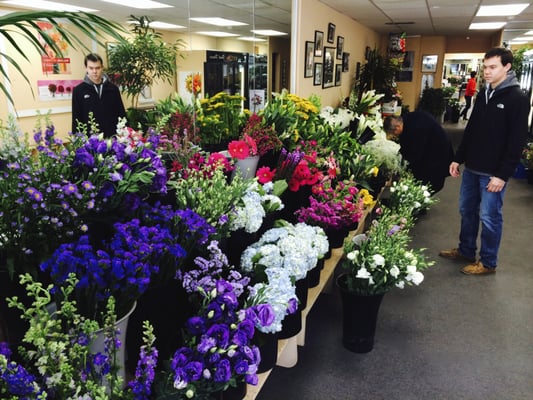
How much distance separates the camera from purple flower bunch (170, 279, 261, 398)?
3.63 ft

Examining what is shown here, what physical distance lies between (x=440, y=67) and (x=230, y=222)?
1324cm

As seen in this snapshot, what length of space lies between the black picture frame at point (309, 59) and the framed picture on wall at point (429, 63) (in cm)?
867

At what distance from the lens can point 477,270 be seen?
3.96 meters

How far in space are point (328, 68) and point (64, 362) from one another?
618 centimetres

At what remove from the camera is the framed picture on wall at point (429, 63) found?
13.0 meters

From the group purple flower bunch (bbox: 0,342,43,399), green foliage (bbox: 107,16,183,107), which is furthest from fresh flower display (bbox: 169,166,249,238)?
purple flower bunch (bbox: 0,342,43,399)

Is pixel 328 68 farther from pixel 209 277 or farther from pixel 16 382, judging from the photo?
pixel 16 382

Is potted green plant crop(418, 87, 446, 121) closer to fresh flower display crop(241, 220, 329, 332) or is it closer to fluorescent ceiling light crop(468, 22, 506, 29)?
fluorescent ceiling light crop(468, 22, 506, 29)

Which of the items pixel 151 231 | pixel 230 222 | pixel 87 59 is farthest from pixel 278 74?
pixel 151 231

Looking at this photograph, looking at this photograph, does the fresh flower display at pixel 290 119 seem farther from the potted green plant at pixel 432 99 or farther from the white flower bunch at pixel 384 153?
the potted green plant at pixel 432 99

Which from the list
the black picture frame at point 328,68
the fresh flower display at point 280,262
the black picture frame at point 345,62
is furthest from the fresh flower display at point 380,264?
the black picture frame at point 345,62

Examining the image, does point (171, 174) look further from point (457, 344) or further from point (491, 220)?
point (491, 220)

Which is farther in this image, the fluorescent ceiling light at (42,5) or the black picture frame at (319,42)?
the black picture frame at (319,42)

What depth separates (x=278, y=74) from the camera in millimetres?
4891
